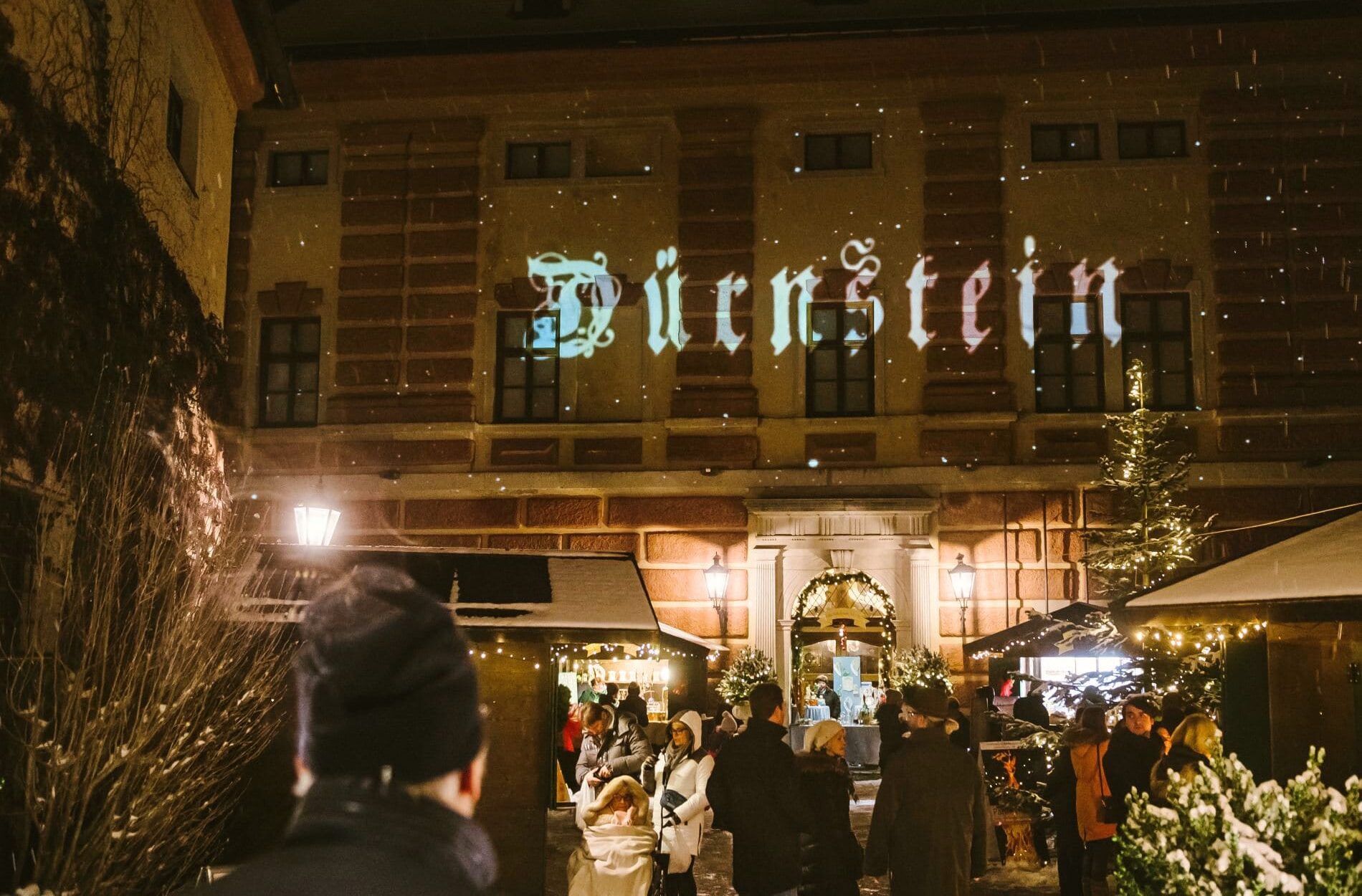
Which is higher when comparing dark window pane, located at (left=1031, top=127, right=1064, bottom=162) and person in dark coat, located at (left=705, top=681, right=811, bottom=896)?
dark window pane, located at (left=1031, top=127, right=1064, bottom=162)

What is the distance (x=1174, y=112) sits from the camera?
20.5m

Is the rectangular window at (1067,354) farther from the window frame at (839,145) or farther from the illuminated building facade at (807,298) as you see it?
the window frame at (839,145)

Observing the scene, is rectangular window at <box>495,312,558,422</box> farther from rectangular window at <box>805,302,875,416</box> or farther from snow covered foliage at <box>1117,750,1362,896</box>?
snow covered foliage at <box>1117,750,1362,896</box>

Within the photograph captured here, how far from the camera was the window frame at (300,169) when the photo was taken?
72.0 ft

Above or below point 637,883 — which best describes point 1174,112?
above

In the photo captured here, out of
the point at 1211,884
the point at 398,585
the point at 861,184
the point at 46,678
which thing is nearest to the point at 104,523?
the point at 46,678

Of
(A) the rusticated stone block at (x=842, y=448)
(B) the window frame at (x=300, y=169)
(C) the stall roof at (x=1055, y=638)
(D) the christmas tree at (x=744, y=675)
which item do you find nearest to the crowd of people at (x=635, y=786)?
(C) the stall roof at (x=1055, y=638)

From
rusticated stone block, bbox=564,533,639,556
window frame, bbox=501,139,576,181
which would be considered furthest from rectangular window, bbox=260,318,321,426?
rusticated stone block, bbox=564,533,639,556

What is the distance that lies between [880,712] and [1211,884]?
10.6 meters

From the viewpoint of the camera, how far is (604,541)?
68.1 ft

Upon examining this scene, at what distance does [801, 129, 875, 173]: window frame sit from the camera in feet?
69.1

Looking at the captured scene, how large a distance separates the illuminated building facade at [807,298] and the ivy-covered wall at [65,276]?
9083 mm

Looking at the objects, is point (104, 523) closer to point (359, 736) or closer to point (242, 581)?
point (242, 581)

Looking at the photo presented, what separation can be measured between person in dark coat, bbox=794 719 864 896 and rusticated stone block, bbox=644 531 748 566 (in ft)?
40.1
